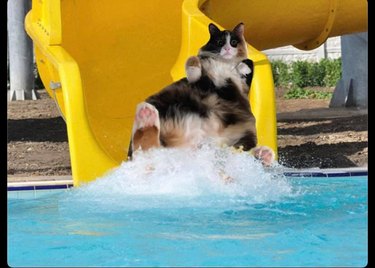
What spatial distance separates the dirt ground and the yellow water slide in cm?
95

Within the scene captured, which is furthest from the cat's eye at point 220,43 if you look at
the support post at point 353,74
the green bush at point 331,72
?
the green bush at point 331,72

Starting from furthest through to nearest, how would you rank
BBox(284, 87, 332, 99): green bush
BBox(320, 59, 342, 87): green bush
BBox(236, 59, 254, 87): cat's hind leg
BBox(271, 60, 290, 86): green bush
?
BBox(271, 60, 290, 86): green bush
BBox(320, 59, 342, 87): green bush
BBox(284, 87, 332, 99): green bush
BBox(236, 59, 254, 87): cat's hind leg

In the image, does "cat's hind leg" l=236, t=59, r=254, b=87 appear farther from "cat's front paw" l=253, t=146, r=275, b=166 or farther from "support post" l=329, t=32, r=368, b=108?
"support post" l=329, t=32, r=368, b=108

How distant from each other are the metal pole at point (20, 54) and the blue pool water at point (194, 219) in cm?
686

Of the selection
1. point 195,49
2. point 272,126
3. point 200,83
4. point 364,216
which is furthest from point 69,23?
point 364,216

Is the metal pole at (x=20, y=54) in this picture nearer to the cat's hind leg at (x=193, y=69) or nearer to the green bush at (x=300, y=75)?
the green bush at (x=300, y=75)

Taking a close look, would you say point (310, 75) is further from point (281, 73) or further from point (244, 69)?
point (244, 69)

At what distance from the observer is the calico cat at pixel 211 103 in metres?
4.88

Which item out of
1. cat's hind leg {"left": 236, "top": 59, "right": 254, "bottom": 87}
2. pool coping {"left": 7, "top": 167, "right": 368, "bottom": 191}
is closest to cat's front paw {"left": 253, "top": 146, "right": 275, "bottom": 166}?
cat's hind leg {"left": 236, "top": 59, "right": 254, "bottom": 87}

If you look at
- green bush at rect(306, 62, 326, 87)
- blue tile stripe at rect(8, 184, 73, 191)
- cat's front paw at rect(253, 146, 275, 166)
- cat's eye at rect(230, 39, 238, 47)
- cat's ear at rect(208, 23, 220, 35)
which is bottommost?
blue tile stripe at rect(8, 184, 73, 191)

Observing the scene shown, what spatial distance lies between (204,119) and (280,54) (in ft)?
34.3

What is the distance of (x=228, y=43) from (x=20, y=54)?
7602 mm

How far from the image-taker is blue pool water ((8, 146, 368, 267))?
11.2ft

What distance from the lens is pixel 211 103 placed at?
497 cm
